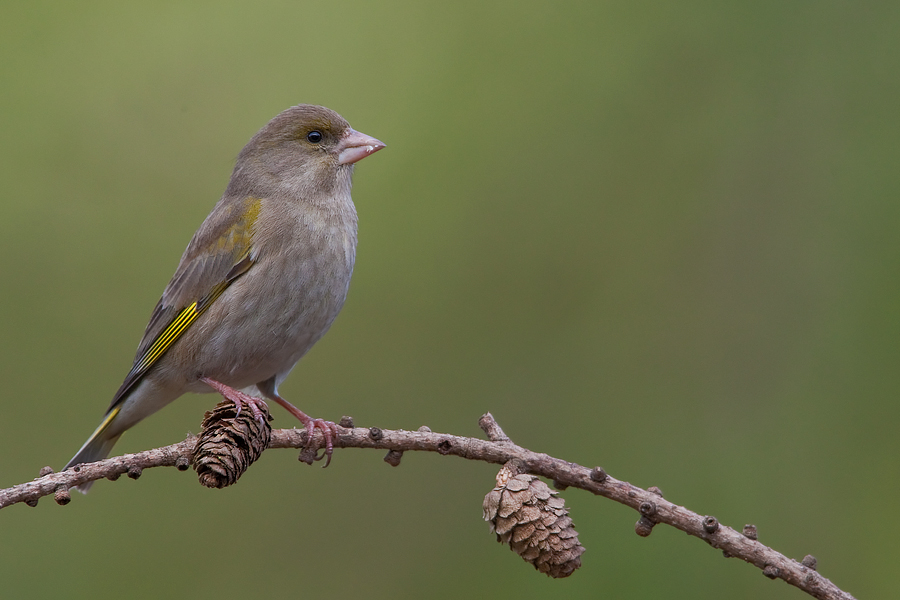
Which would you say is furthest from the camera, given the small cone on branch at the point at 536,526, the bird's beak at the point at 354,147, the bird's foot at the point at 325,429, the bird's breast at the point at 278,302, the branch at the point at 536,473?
the bird's beak at the point at 354,147

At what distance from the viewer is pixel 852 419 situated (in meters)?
4.50

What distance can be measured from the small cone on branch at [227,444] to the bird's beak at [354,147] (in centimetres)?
200

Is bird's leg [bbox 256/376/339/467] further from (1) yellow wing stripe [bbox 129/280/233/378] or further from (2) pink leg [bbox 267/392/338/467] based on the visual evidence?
(1) yellow wing stripe [bbox 129/280/233/378]

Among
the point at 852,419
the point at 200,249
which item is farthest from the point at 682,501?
the point at 200,249

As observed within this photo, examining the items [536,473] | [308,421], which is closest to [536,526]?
[536,473]

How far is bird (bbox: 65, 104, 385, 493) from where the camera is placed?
3.83 metres

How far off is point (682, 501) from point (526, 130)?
247 cm

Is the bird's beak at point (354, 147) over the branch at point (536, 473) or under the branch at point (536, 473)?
over

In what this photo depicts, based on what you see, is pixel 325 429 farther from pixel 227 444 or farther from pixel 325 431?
pixel 227 444

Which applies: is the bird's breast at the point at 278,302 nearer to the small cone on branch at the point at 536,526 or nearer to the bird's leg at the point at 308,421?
the bird's leg at the point at 308,421

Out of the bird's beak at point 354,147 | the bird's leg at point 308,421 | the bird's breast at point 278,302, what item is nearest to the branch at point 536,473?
the bird's leg at point 308,421

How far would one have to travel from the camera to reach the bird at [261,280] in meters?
3.83

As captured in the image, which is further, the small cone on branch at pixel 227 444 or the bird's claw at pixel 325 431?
the bird's claw at pixel 325 431

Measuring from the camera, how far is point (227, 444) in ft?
7.57
